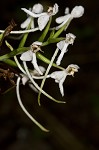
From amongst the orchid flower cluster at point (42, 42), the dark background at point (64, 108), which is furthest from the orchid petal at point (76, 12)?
the dark background at point (64, 108)

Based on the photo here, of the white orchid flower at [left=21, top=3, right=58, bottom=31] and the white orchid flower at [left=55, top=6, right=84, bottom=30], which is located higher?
the white orchid flower at [left=21, top=3, right=58, bottom=31]

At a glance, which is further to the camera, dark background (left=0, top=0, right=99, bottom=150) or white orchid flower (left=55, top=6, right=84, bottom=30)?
dark background (left=0, top=0, right=99, bottom=150)

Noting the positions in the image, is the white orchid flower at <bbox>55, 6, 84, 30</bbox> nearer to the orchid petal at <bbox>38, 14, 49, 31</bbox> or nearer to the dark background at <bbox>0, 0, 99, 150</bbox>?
the orchid petal at <bbox>38, 14, 49, 31</bbox>

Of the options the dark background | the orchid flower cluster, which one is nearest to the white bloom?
the orchid flower cluster

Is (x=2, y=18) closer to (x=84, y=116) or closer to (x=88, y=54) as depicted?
(x=88, y=54)

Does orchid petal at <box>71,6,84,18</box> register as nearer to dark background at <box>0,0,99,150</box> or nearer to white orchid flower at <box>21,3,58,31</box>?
white orchid flower at <box>21,3,58,31</box>

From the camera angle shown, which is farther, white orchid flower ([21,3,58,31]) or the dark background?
the dark background

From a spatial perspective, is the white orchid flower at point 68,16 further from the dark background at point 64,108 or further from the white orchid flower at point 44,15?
→ the dark background at point 64,108

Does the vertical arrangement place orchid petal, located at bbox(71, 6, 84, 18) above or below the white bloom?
below

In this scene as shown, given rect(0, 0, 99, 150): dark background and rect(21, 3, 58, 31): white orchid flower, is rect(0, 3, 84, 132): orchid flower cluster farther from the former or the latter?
rect(0, 0, 99, 150): dark background

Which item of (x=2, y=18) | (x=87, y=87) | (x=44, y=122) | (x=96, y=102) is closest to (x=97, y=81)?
(x=87, y=87)
